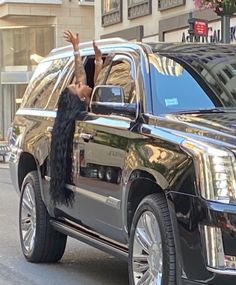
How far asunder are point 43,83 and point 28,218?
4.73ft

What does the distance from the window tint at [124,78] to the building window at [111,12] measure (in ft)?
64.4

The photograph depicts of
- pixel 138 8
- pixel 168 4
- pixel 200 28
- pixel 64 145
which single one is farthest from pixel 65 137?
pixel 138 8

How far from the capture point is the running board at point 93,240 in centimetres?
565

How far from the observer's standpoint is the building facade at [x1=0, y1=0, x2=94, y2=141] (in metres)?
33.2

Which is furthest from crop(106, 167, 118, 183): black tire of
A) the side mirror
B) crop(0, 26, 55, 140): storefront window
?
crop(0, 26, 55, 140): storefront window

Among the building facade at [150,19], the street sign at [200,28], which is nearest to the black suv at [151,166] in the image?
the street sign at [200,28]

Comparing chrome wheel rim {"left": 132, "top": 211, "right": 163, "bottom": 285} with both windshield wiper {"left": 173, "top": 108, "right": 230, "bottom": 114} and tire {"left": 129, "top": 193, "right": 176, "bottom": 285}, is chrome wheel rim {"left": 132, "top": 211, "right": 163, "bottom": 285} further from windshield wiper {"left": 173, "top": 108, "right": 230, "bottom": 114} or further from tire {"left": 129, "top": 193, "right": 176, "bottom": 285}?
windshield wiper {"left": 173, "top": 108, "right": 230, "bottom": 114}

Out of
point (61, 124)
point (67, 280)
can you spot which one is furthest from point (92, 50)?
point (67, 280)

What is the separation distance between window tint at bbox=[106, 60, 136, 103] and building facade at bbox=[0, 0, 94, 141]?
88.3ft

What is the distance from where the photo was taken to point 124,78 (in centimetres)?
600

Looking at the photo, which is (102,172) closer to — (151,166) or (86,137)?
(86,137)

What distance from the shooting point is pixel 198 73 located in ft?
A: 19.0

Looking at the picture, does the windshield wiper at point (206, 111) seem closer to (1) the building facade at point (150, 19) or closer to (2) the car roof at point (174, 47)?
(2) the car roof at point (174, 47)

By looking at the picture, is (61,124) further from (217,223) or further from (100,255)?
(217,223)
